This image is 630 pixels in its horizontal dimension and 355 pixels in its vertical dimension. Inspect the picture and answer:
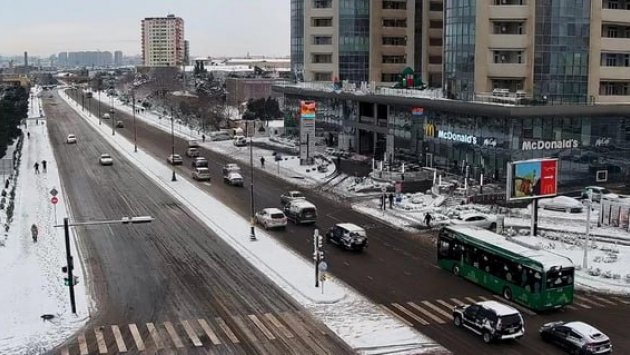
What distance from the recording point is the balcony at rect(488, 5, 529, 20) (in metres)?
71.7

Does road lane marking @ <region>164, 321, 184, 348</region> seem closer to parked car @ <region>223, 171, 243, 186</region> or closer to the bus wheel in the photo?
the bus wheel

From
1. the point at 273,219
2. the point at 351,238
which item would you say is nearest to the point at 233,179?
the point at 273,219

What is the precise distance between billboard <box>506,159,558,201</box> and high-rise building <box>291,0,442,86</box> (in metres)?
54.9

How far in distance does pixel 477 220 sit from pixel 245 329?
88.9 ft

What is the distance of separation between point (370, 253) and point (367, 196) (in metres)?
21.6

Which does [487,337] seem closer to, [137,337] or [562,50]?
[137,337]

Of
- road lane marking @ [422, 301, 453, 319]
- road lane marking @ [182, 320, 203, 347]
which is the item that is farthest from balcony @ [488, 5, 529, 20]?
road lane marking @ [182, 320, 203, 347]

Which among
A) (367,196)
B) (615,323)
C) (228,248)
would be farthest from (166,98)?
(615,323)

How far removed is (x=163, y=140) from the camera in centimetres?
12144

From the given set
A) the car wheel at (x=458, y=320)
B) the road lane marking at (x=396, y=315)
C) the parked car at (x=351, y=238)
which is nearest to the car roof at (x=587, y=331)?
the car wheel at (x=458, y=320)

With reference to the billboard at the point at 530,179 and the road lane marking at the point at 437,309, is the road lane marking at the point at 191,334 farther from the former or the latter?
the billboard at the point at 530,179

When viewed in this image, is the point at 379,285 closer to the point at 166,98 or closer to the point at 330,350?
the point at 330,350

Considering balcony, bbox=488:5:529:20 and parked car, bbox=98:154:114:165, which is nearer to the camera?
balcony, bbox=488:5:529:20

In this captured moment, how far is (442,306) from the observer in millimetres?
37375
